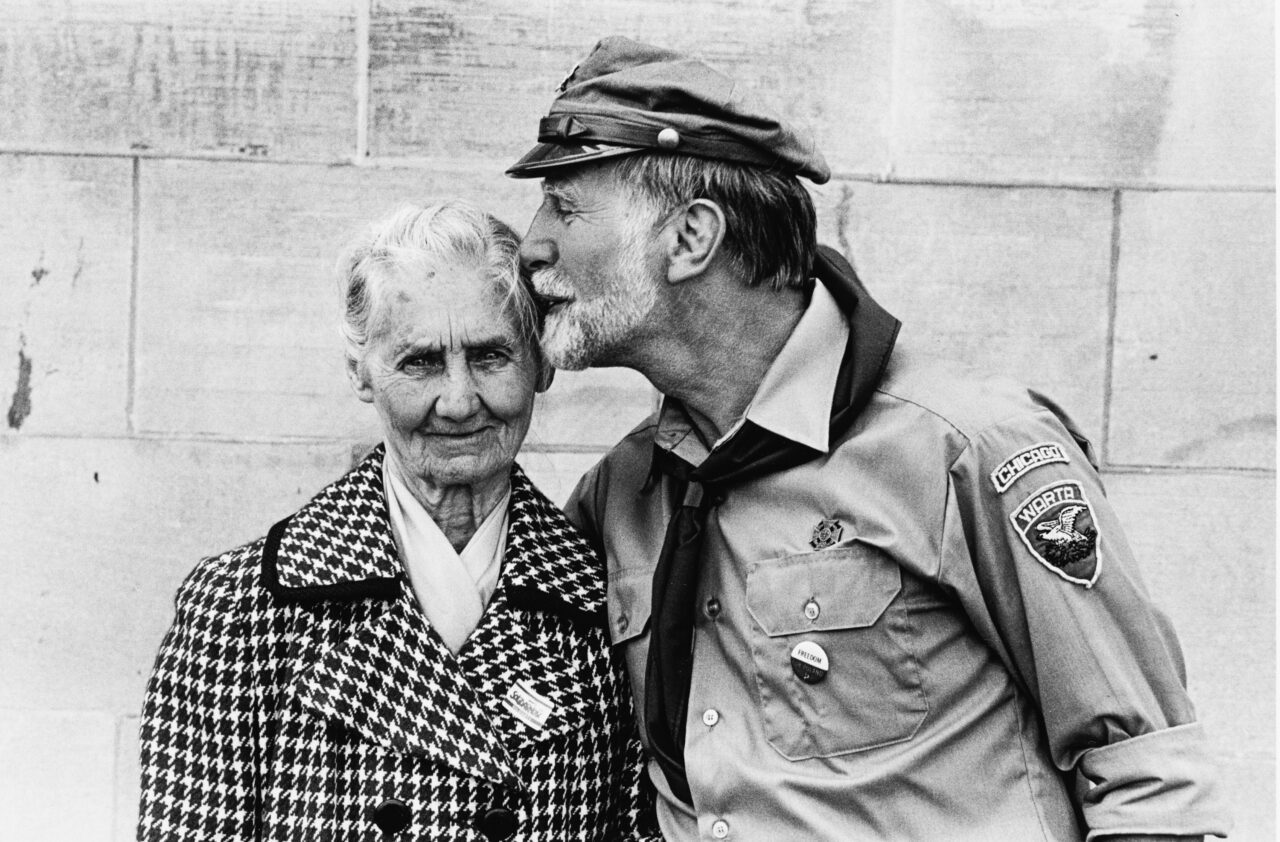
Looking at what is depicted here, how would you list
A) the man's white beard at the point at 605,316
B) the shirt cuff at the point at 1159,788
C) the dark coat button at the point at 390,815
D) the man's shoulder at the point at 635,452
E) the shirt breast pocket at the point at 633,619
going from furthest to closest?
1. the man's shoulder at the point at 635,452
2. the shirt breast pocket at the point at 633,619
3. the man's white beard at the point at 605,316
4. the dark coat button at the point at 390,815
5. the shirt cuff at the point at 1159,788

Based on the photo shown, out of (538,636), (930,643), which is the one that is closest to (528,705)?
(538,636)

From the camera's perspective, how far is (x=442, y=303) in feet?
9.15

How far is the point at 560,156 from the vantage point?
9.15ft

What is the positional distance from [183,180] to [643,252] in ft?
5.80

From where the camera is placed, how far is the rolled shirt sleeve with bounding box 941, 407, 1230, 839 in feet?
7.91

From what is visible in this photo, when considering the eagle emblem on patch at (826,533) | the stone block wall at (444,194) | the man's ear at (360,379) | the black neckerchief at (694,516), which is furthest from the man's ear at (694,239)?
the stone block wall at (444,194)

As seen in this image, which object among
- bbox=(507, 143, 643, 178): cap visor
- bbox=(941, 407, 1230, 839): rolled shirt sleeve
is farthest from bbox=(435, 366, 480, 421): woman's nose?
bbox=(941, 407, 1230, 839): rolled shirt sleeve

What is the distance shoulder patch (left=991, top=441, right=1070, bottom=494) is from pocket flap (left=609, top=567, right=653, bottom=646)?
0.73 m

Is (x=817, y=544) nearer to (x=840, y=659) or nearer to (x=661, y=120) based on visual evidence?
(x=840, y=659)

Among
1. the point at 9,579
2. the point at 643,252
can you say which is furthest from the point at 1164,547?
the point at 9,579

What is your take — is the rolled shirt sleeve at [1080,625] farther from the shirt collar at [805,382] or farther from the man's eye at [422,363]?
the man's eye at [422,363]

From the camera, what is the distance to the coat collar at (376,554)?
2.75 meters

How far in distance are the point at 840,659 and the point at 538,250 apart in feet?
3.13

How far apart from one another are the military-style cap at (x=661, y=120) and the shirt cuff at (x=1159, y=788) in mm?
1222
